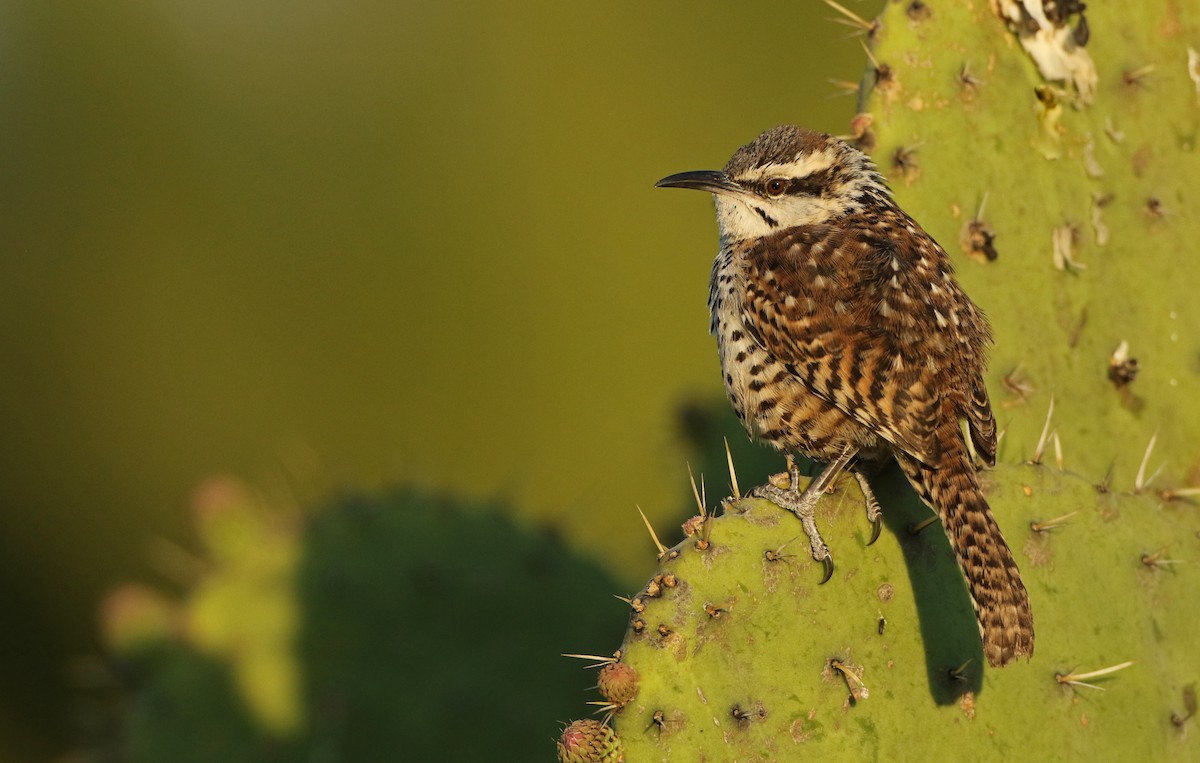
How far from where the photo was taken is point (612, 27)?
686cm

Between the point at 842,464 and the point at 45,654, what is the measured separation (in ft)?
14.5

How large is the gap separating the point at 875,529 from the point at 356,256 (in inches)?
196

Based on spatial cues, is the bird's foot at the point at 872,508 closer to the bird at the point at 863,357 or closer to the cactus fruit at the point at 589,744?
the bird at the point at 863,357

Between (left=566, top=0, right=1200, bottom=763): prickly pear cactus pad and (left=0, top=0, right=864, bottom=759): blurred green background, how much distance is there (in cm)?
282

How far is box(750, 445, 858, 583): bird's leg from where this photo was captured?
2.20 meters

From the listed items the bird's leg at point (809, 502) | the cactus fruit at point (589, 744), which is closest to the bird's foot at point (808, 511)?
the bird's leg at point (809, 502)

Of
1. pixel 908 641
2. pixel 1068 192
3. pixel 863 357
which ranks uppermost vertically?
pixel 1068 192

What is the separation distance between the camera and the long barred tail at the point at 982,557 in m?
2.20

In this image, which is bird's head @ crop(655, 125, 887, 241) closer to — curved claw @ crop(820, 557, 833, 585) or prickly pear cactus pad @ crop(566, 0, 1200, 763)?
prickly pear cactus pad @ crop(566, 0, 1200, 763)

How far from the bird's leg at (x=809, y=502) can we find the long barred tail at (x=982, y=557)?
19 centimetres

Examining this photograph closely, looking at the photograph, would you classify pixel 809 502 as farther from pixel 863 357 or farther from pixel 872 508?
pixel 863 357

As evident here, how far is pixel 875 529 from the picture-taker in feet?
7.66

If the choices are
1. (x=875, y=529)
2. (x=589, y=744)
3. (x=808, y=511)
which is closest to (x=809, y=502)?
(x=808, y=511)

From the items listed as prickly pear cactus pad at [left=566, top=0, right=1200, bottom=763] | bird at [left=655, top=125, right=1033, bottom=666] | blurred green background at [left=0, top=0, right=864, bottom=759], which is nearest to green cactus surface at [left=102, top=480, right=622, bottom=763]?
bird at [left=655, top=125, right=1033, bottom=666]
